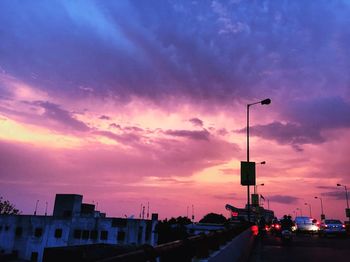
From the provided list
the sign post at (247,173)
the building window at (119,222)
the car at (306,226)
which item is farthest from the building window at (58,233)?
the sign post at (247,173)

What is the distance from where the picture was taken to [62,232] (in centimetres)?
7262

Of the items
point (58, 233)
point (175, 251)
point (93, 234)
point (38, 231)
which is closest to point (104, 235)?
point (93, 234)

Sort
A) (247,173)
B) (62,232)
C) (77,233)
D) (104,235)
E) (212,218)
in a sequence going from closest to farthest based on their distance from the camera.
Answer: (247,173) → (104,235) → (62,232) → (77,233) → (212,218)

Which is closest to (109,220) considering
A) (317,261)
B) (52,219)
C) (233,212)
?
(52,219)

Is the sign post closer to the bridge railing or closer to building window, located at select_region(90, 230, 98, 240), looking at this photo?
the bridge railing

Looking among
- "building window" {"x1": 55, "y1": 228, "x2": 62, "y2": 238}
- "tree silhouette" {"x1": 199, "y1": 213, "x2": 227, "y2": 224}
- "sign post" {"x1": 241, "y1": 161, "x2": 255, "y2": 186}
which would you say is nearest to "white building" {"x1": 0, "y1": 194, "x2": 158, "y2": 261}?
"building window" {"x1": 55, "y1": 228, "x2": 62, "y2": 238}

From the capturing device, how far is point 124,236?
7031 centimetres

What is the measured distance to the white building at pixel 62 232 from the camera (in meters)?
70.8

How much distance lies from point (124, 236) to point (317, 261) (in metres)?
58.2

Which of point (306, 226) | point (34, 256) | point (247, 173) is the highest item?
point (247, 173)

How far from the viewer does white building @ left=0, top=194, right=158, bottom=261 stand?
2788 inches

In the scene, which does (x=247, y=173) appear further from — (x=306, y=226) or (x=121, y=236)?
(x=121, y=236)

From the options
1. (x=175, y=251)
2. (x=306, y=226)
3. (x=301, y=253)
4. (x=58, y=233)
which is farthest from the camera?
(x=58, y=233)

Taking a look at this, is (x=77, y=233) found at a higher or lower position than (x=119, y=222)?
lower
